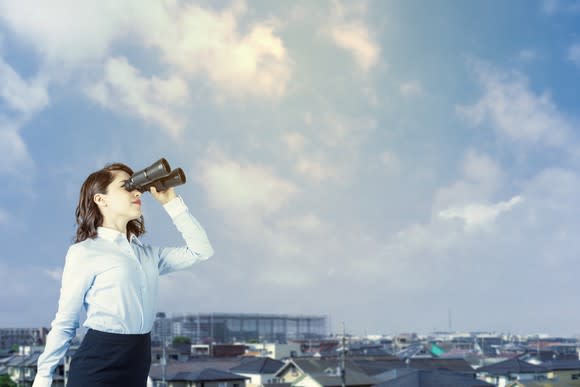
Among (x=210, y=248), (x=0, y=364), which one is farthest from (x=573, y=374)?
(x=210, y=248)

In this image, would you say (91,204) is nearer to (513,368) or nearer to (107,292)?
(107,292)

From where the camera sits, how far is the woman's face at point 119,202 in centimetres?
178

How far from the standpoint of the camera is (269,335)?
92812 millimetres

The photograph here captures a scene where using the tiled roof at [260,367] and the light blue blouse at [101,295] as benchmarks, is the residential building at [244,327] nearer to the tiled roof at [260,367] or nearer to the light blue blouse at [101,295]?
the tiled roof at [260,367]

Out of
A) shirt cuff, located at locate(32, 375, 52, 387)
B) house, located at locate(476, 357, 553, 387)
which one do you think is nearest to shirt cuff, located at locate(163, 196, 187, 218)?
shirt cuff, located at locate(32, 375, 52, 387)

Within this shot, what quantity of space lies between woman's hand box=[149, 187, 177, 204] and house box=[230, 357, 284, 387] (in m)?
25.3

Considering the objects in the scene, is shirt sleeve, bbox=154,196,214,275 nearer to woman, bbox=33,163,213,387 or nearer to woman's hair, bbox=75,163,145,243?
woman, bbox=33,163,213,387

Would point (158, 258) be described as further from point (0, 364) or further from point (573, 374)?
point (0, 364)

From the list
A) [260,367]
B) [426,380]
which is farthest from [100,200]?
[260,367]

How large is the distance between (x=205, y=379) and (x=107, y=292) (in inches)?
857

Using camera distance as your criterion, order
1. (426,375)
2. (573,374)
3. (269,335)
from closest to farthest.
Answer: (426,375) → (573,374) → (269,335)

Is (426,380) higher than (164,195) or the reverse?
the reverse

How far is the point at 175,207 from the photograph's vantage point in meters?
1.83

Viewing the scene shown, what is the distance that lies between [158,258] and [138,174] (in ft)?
0.92
